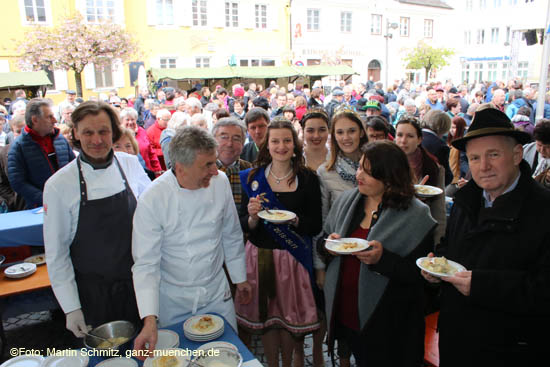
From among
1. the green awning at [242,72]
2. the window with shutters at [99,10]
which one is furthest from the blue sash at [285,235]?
the window with shutters at [99,10]

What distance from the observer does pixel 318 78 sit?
67.6 ft

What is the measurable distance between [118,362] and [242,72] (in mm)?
16171

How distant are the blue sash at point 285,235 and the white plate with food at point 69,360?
57.4 inches

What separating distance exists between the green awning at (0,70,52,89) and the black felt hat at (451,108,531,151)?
1443cm

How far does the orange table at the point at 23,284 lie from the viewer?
11.6ft

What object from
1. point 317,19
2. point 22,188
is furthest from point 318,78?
point 22,188

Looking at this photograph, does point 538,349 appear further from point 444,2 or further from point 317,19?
point 444,2

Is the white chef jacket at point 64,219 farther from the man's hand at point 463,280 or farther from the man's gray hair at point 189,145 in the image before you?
the man's hand at point 463,280

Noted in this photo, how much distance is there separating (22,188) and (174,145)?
133 inches

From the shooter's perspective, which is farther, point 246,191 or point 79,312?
point 246,191

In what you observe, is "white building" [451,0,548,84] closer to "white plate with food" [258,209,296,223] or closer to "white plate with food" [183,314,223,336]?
"white plate with food" [258,209,296,223]

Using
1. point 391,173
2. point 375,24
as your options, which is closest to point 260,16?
point 375,24

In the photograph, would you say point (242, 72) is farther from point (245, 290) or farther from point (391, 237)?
point (391, 237)

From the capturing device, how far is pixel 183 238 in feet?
7.94
